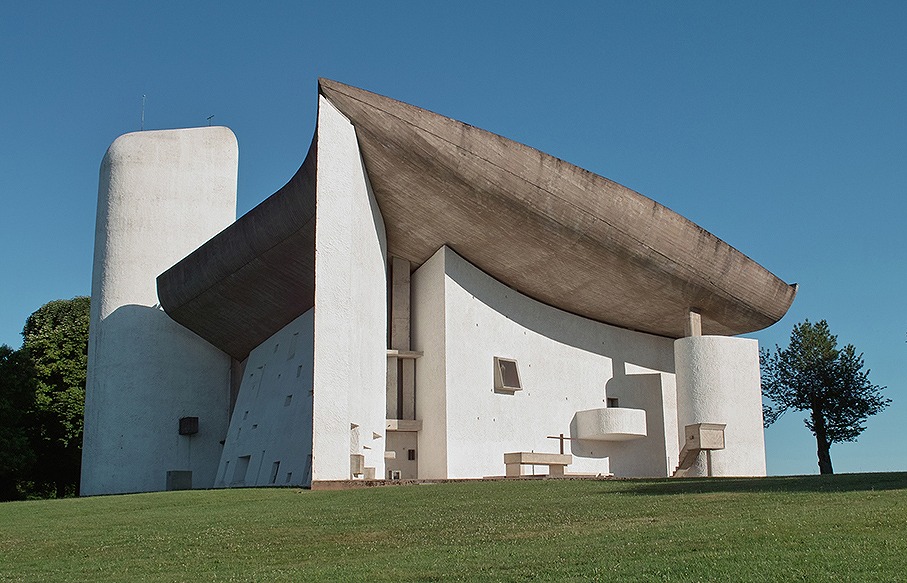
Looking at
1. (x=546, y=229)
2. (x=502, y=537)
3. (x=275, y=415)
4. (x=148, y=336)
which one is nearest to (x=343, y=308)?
(x=546, y=229)

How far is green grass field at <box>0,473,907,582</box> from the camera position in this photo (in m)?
8.01

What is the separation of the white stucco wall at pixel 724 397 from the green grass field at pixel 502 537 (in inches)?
477

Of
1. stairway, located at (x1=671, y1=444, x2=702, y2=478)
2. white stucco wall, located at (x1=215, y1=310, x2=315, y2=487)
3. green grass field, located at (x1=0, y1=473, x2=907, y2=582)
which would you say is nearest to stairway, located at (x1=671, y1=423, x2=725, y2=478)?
stairway, located at (x1=671, y1=444, x2=702, y2=478)

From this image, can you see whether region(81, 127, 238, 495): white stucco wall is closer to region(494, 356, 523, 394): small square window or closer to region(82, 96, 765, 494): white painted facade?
region(82, 96, 765, 494): white painted facade

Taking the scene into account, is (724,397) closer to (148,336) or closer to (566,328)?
(566,328)

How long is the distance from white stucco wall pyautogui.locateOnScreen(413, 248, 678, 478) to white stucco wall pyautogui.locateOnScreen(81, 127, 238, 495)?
34.2 feet

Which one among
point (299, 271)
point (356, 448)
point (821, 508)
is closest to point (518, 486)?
point (356, 448)

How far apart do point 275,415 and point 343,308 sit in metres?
8.02

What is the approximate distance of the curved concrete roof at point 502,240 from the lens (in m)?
22.8

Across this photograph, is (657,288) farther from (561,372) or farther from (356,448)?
(356,448)

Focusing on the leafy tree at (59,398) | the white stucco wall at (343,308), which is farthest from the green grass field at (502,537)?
the leafy tree at (59,398)

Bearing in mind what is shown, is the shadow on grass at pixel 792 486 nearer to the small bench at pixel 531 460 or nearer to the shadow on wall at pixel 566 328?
the small bench at pixel 531 460

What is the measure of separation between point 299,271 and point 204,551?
1686cm

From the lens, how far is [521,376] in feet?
92.1
